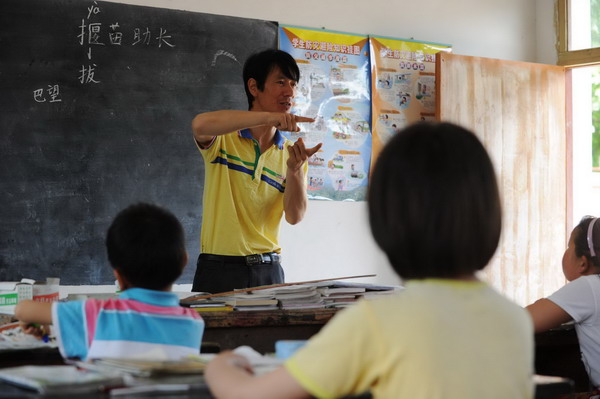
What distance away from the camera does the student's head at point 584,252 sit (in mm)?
2361

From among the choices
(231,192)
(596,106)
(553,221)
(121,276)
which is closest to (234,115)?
(231,192)

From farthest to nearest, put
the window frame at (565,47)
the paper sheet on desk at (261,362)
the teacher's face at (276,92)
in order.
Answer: the window frame at (565,47), the teacher's face at (276,92), the paper sheet on desk at (261,362)

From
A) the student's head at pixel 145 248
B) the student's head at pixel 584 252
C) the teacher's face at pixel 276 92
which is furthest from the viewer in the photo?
the teacher's face at pixel 276 92

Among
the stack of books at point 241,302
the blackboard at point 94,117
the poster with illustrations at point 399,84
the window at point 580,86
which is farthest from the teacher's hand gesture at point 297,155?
the window at point 580,86

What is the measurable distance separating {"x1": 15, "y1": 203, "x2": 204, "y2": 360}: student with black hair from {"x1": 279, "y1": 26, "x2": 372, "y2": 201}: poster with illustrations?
111 inches

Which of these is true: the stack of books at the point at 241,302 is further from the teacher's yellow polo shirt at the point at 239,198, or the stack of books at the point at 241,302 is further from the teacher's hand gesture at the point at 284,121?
the teacher's hand gesture at the point at 284,121

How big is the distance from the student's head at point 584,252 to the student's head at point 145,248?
54.1 inches

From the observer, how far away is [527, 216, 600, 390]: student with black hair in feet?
7.25

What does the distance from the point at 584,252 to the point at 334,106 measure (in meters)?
2.33

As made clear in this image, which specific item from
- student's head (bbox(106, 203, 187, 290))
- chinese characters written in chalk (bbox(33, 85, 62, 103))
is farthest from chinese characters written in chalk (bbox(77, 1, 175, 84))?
student's head (bbox(106, 203, 187, 290))

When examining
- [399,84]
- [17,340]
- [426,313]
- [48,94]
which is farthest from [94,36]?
[426,313]

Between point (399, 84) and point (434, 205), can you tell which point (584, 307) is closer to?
point (434, 205)

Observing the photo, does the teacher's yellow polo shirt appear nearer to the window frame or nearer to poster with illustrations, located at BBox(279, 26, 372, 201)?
poster with illustrations, located at BBox(279, 26, 372, 201)

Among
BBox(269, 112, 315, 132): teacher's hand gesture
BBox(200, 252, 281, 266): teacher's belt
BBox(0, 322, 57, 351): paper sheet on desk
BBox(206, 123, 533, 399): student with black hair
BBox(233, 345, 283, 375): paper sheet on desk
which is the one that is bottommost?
BBox(0, 322, 57, 351): paper sheet on desk
